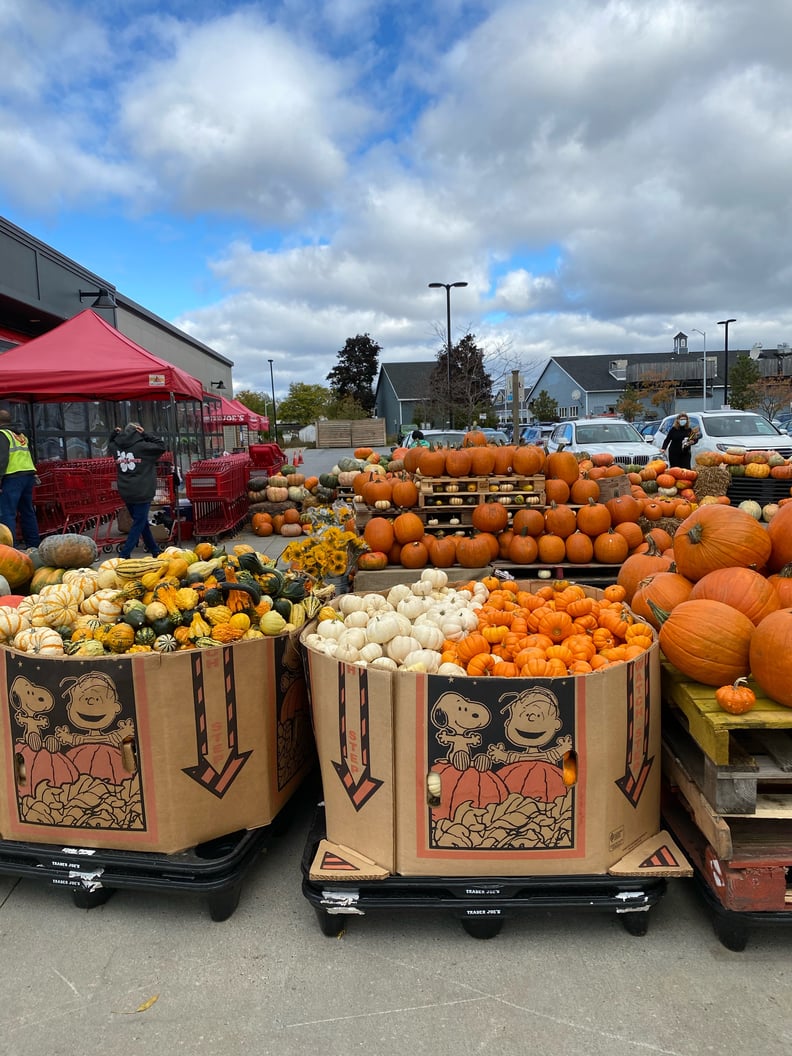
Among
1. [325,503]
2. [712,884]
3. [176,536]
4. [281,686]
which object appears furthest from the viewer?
[325,503]

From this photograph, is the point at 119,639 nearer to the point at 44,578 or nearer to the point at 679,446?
the point at 44,578

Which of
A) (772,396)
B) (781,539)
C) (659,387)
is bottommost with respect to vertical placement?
(781,539)

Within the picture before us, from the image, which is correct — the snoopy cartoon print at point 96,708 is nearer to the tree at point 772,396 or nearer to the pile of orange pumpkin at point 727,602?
the pile of orange pumpkin at point 727,602

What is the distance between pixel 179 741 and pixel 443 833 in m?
1.10

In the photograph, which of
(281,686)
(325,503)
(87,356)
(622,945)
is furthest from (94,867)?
(325,503)

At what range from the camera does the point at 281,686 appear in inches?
124

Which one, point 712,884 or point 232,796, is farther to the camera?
point 232,796

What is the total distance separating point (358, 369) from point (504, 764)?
77851 mm

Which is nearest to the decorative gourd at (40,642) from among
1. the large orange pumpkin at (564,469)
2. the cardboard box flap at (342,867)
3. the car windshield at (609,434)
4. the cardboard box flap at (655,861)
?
the cardboard box flap at (342,867)

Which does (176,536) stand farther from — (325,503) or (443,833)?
(443,833)

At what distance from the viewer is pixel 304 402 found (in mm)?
72750

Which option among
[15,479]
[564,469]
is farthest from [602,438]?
[15,479]

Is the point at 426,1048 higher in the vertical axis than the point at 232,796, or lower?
lower

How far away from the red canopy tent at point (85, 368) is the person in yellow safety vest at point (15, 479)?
61 centimetres
